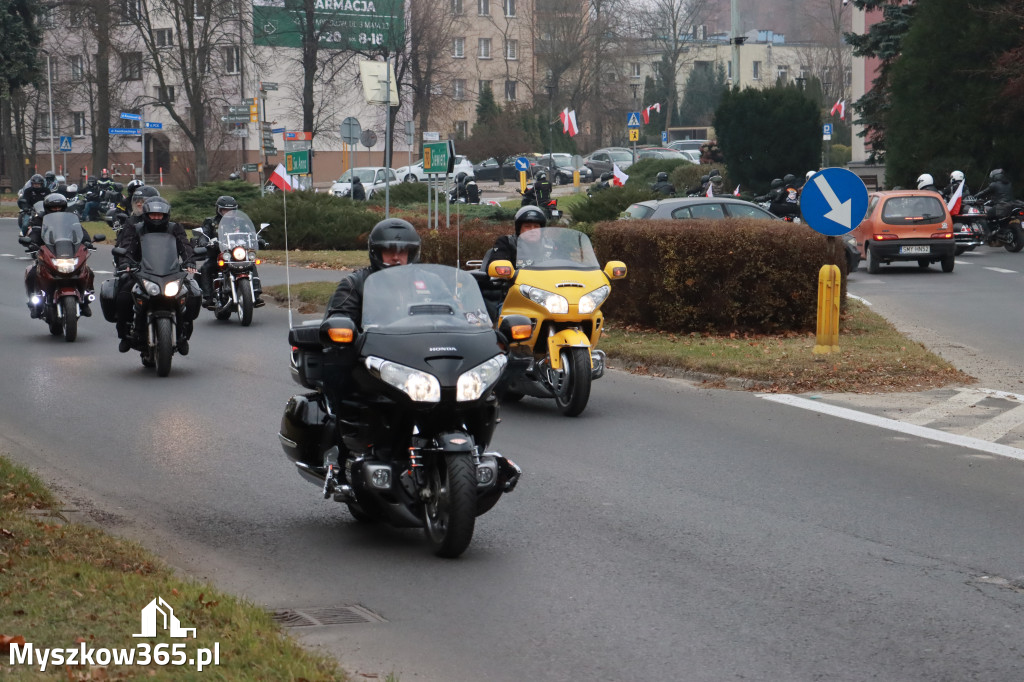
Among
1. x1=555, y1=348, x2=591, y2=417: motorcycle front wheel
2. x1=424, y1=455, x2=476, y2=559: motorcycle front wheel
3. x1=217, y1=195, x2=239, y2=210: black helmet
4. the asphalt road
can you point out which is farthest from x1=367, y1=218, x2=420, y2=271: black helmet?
x1=217, y1=195, x2=239, y2=210: black helmet

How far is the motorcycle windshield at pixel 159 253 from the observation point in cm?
1409

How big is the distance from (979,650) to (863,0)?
4400 cm

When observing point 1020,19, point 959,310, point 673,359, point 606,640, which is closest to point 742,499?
point 606,640

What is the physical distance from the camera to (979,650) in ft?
18.1

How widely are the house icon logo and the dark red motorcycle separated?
40.0ft

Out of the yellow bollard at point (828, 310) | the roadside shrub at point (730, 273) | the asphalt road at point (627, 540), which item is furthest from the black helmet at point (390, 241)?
the roadside shrub at point (730, 273)

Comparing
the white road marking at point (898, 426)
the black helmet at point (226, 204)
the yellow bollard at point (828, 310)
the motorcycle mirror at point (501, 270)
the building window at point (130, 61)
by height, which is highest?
the building window at point (130, 61)

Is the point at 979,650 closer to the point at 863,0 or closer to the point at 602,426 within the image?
the point at 602,426

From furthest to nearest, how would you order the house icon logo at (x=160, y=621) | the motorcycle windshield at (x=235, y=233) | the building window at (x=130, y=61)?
the building window at (x=130, y=61), the motorcycle windshield at (x=235, y=233), the house icon logo at (x=160, y=621)

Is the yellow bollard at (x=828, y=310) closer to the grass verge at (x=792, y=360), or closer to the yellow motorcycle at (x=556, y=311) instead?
the grass verge at (x=792, y=360)

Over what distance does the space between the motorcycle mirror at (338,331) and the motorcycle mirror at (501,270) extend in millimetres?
4805

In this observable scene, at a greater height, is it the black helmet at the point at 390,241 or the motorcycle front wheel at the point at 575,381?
the black helmet at the point at 390,241

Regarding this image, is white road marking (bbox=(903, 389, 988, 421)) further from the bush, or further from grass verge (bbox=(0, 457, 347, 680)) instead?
the bush

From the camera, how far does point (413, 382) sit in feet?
21.7
